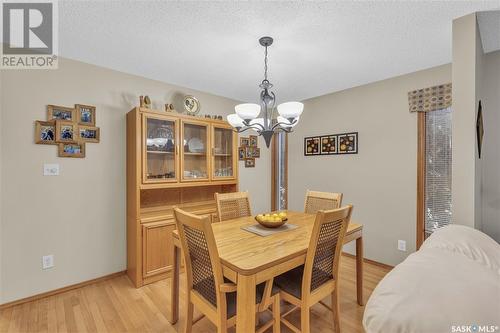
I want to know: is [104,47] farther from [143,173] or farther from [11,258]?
[11,258]

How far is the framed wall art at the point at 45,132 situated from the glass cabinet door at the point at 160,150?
0.79 m

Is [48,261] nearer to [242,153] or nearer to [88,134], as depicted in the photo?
[88,134]

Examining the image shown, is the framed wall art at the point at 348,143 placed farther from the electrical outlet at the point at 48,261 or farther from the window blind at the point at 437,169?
the electrical outlet at the point at 48,261

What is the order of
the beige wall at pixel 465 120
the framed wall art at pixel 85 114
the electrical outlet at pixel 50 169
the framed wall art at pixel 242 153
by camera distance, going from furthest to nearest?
1. the framed wall art at pixel 242 153
2. the framed wall art at pixel 85 114
3. the electrical outlet at pixel 50 169
4. the beige wall at pixel 465 120

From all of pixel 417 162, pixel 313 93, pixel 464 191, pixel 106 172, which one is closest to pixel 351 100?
pixel 313 93

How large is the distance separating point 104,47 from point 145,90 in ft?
2.41

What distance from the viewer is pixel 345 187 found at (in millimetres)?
3250

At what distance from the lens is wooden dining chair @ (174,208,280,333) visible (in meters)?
1.28

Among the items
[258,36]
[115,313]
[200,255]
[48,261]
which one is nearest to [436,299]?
[200,255]

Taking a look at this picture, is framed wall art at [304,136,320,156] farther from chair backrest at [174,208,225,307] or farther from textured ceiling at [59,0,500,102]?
chair backrest at [174,208,225,307]

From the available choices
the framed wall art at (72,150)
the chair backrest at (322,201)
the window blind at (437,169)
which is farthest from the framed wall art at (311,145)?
the framed wall art at (72,150)

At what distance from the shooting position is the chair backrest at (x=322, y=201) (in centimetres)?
239

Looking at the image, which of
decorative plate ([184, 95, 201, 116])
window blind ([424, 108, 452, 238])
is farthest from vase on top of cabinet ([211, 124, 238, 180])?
window blind ([424, 108, 452, 238])

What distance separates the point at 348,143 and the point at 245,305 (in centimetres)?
261
